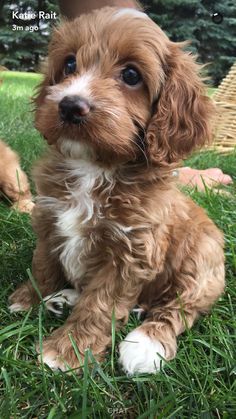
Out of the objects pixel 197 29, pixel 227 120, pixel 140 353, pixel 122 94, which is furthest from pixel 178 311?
pixel 197 29

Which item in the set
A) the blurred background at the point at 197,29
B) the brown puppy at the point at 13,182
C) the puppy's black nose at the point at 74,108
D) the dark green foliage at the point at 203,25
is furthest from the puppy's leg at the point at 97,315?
the dark green foliage at the point at 203,25

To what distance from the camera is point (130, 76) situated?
73.1 inches

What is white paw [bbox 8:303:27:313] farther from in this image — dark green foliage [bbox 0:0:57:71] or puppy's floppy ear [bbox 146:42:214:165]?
dark green foliage [bbox 0:0:57:71]

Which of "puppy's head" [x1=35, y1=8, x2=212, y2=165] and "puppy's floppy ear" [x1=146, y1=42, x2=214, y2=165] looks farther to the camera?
"puppy's floppy ear" [x1=146, y1=42, x2=214, y2=165]

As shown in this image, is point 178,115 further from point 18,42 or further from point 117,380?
point 18,42

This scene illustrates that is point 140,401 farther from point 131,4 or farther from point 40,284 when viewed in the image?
point 131,4

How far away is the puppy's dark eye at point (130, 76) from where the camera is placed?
6.07 ft

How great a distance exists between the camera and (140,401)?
171 centimetres

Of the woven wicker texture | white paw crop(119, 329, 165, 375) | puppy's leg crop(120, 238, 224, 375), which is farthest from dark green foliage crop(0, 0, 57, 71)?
white paw crop(119, 329, 165, 375)

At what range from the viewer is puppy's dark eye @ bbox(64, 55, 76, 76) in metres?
1.94

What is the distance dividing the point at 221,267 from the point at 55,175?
84 cm

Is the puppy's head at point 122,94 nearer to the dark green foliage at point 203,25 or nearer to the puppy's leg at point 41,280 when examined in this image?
the puppy's leg at point 41,280

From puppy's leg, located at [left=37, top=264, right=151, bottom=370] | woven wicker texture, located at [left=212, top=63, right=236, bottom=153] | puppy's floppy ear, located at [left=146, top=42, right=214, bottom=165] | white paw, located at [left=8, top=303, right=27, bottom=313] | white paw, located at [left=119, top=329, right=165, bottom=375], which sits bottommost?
woven wicker texture, located at [left=212, top=63, right=236, bottom=153]

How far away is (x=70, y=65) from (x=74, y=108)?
0.36 m
